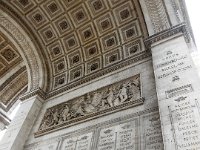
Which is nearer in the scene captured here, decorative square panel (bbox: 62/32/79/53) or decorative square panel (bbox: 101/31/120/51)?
decorative square panel (bbox: 101/31/120/51)

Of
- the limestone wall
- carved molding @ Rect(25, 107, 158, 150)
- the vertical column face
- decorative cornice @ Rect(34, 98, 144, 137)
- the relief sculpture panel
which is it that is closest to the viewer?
the vertical column face

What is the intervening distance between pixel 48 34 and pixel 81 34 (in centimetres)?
167

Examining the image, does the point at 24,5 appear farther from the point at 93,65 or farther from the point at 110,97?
the point at 110,97

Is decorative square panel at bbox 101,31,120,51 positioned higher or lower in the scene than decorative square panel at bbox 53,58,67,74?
higher

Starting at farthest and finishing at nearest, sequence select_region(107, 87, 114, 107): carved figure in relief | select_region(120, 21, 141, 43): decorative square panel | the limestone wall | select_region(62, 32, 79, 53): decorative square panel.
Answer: select_region(62, 32, 79, 53): decorative square panel < select_region(120, 21, 141, 43): decorative square panel < select_region(107, 87, 114, 107): carved figure in relief < the limestone wall

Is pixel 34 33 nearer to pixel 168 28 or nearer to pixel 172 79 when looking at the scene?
pixel 168 28

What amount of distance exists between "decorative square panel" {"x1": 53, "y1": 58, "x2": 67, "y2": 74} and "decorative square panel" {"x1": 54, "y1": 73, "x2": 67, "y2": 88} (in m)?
0.30

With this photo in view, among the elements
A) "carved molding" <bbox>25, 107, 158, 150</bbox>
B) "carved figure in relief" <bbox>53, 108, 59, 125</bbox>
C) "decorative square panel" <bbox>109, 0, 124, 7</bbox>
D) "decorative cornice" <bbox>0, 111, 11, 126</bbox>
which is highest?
"decorative square panel" <bbox>109, 0, 124, 7</bbox>

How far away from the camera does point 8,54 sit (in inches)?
495

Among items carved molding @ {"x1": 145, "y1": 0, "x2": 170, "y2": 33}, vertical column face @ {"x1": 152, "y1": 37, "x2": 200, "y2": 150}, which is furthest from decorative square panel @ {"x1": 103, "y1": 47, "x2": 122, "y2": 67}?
vertical column face @ {"x1": 152, "y1": 37, "x2": 200, "y2": 150}

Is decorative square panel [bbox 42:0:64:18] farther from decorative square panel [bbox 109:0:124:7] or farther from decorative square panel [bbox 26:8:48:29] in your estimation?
decorative square panel [bbox 109:0:124:7]

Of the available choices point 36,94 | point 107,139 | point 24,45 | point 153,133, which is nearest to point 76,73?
point 36,94

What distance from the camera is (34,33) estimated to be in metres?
11.3

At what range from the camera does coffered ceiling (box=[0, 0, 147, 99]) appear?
9.67 metres
